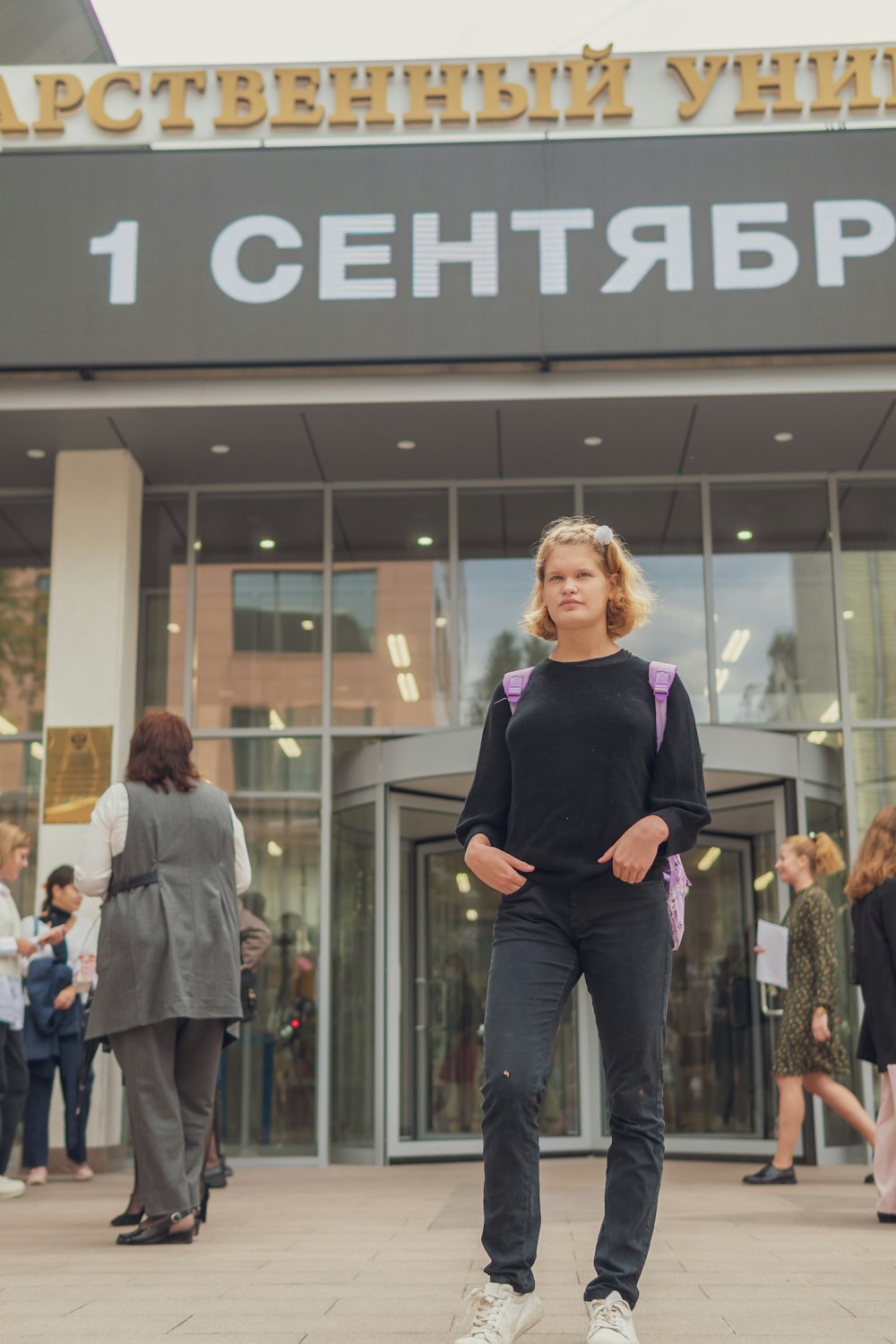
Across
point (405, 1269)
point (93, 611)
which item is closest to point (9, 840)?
point (93, 611)

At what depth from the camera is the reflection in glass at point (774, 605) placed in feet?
33.6

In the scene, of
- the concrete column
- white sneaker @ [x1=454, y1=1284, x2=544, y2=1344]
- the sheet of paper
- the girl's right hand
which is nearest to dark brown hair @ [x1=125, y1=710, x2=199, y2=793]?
the girl's right hand

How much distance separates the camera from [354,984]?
32.1ft

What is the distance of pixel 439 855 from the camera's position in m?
9.91

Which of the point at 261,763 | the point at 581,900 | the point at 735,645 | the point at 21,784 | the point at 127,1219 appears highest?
the point at 735,645

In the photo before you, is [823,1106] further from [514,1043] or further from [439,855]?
[514,1043]

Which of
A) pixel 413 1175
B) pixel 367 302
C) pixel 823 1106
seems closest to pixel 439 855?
pixel 413 1175

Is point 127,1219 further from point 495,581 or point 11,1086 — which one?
point 495,581

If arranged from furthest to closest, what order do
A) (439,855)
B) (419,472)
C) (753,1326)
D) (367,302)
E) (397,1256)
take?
(419,472) < (439,855) < (367,302) < (397,1256) < (753,1326)

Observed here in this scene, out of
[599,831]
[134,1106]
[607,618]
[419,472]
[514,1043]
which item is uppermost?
[419,472]

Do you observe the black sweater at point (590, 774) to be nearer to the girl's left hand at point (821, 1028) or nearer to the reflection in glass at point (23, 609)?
the girl's left hand at point (821, 1028)

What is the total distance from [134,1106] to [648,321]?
5876 mm

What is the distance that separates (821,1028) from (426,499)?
5.05 metres

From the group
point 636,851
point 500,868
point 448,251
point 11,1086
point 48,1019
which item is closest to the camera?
point 636,851
